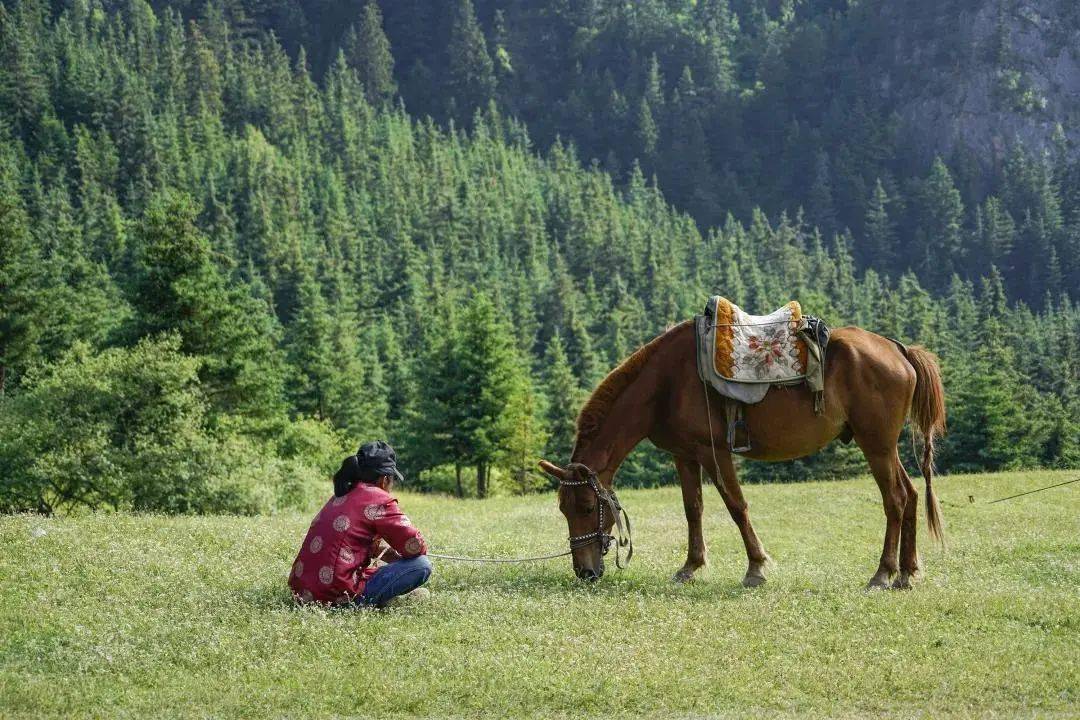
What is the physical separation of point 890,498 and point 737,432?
2.05 meters

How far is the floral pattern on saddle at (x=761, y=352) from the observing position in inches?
529

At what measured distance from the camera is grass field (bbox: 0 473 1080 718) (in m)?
9.16

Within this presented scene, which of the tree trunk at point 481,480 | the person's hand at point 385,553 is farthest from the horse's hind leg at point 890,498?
the tree trunk at point 481,480

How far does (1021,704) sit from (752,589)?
4.54 m

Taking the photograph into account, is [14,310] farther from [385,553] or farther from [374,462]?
[374,462]

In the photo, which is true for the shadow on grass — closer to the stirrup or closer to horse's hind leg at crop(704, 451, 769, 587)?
horse's hind leg at crop(704, 451, 769, 587)

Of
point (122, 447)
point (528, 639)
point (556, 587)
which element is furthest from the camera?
point (122, 447)

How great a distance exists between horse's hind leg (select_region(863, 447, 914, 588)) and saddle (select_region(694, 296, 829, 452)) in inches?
38.9

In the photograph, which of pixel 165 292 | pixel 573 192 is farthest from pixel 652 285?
pixel 165 292

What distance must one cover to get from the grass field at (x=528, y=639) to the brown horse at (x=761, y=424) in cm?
74

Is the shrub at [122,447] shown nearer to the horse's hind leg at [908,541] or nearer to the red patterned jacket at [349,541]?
the red patterned jacket at [349,541]

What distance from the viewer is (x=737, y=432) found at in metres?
13.8

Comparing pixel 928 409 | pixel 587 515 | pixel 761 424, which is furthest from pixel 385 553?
pixel 928 409

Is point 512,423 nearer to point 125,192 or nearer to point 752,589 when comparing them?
point 752,589
